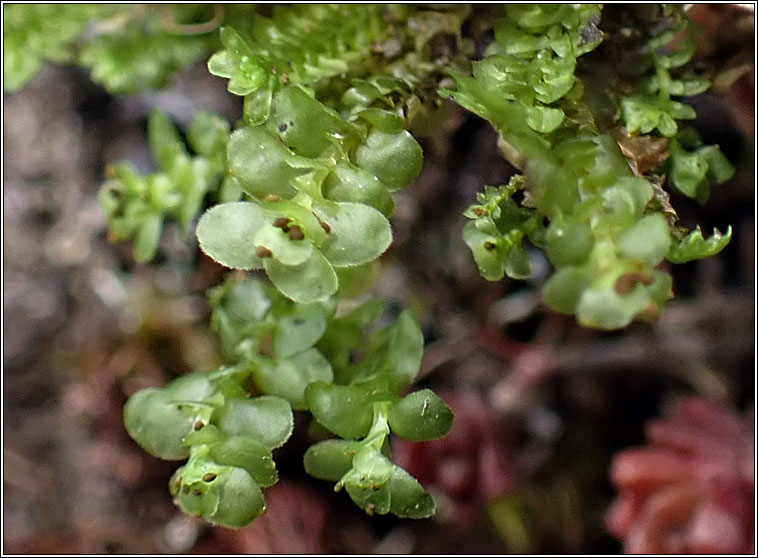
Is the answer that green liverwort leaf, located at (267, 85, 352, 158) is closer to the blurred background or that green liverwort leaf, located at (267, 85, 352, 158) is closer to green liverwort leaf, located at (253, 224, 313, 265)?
green liverwort leaf, located at (253, 224, 313, 265)

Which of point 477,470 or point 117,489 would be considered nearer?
point 477,470

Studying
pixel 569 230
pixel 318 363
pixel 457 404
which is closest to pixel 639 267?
pixel 569 230

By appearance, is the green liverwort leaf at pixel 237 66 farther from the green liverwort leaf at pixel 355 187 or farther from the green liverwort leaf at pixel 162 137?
the green liverwort leaf at pixel 162 137

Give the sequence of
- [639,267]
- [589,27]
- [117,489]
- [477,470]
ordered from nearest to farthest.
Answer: [639,267]
[589,27]
[477,470]
[117,489]

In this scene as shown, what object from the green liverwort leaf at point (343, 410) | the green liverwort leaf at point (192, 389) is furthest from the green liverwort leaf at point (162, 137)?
the green liverwort leaf at point (343, 410)

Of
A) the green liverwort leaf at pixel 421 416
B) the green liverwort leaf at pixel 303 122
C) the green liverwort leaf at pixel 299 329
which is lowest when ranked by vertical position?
the green liverwort leaf at pixel 299 329

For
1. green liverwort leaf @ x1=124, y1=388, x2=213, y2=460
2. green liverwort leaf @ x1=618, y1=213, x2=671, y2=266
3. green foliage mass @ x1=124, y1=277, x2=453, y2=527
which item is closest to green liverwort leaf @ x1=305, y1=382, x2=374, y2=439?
green foliage mass @ x1=124, y1=277, x2=453, y2=527

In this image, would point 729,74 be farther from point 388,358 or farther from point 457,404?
point 457,404
